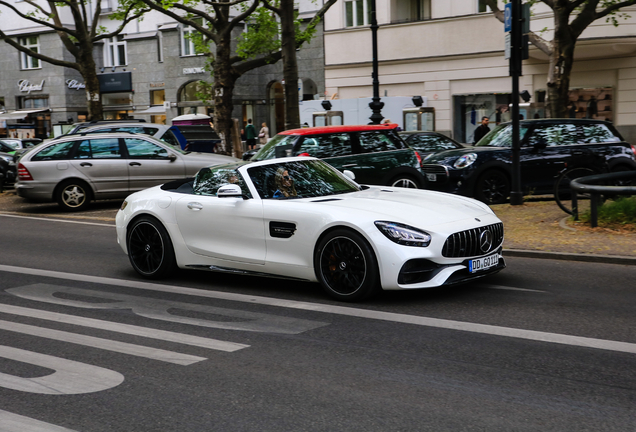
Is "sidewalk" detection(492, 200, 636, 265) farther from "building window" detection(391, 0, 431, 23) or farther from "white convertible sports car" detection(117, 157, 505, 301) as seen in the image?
"building window" detection(391, 0, 431, 23)

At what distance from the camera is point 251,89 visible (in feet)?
141

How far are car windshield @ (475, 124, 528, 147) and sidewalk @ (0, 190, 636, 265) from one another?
1.29 m

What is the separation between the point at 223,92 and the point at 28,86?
104ft

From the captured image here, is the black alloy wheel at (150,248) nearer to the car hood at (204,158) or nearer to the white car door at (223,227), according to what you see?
the white car door at (223,227)

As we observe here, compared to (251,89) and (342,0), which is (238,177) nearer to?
(342,0)

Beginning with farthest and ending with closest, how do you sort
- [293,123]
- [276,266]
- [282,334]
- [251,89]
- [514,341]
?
[251,89], [293,123], [276,266], [282,334], [514,341]

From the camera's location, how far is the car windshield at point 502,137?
15.0 metres

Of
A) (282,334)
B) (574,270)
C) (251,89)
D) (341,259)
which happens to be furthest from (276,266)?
(251,89)

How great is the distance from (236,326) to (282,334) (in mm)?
498

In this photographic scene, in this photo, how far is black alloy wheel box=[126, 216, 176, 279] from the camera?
8.52 metres

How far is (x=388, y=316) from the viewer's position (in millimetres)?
6578

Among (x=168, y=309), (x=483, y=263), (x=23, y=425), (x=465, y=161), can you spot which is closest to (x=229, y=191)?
(x=168, y=309)

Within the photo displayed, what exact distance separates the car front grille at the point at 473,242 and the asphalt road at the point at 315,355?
1.42ft

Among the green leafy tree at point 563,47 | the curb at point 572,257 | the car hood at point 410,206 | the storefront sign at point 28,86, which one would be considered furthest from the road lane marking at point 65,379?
the storefront sign at point 28,86
